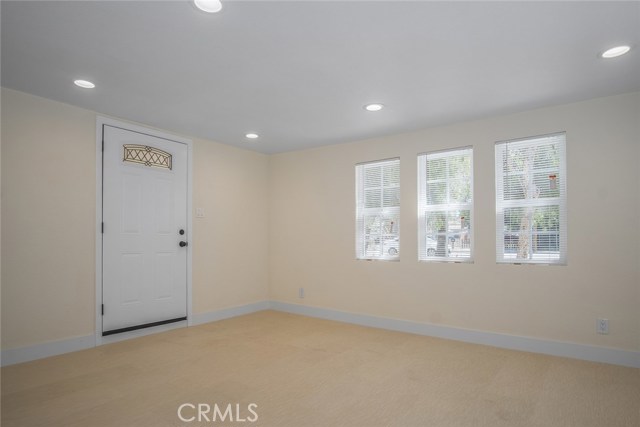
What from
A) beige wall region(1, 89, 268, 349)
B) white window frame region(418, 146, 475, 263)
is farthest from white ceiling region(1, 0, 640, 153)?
white window frame region(418, 146, 475, 263)

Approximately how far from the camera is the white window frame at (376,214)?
4.85 m

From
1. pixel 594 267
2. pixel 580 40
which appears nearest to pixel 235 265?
pixel 594 267

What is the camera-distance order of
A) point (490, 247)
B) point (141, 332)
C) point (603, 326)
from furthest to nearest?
point (141, 332), point (490, 247), point (603, 326)

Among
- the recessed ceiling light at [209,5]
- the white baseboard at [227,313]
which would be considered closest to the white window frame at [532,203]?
the recessed ceiling light at [209,5]

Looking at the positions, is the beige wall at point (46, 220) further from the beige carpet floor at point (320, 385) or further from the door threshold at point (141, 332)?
the beige carpet floor at point (320, 385)

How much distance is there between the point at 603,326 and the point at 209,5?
4158 mm

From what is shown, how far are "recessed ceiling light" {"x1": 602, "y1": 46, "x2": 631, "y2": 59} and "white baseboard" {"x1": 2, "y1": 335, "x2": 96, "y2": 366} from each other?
17.0 ft

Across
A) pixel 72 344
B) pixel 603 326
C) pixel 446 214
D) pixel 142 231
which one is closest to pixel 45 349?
pixel 72 344

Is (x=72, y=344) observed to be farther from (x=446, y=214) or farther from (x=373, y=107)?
(x=446, y=214)

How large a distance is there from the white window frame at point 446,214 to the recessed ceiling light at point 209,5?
3101 mm

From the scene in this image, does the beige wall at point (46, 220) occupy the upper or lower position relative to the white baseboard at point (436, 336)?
upper

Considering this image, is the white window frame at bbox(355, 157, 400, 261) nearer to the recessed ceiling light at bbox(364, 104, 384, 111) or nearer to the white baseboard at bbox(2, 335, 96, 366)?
the recessed ceiling light at bbox(364, 104, 384, 111)

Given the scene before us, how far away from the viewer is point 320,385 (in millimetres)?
2951

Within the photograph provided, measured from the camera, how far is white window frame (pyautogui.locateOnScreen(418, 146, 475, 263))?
14.0 ft
